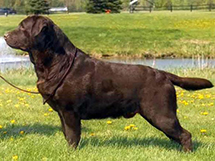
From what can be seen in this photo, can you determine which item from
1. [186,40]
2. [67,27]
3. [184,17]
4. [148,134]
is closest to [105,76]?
[148,134]

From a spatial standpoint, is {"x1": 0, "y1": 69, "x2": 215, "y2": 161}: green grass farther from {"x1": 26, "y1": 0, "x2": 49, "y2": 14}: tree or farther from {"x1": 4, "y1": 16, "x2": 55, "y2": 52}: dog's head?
{"x1": 26, "y1": 0, "x2": 49, "y2": 14}: tree

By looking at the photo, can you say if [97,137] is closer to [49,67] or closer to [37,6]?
[49,67]

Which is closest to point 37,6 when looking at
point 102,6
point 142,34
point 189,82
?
point 102,6

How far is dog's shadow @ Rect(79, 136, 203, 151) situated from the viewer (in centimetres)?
616

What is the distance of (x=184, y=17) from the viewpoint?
55625mm

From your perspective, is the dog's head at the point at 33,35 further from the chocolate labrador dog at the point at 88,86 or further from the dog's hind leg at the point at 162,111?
the dog's hind leg at the point at 162,111

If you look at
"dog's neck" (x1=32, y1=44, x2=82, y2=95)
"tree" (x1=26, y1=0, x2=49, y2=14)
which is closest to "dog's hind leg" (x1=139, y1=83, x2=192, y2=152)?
"dog's neck" (x1=32, y1=44, x2=82, y2=95)

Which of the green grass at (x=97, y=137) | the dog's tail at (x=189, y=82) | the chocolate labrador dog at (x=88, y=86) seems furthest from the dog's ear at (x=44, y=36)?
the dog's tail at (x=189, y=82)

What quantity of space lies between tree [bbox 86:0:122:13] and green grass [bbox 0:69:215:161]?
2067 inches

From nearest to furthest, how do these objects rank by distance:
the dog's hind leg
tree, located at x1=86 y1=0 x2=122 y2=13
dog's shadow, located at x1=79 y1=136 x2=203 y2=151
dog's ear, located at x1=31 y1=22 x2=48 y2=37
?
dog's ear, located at x1=31 y1=22 x2=48 y2=37
the dog's hind leg
dog's shadow, located at x1=79 y1=136 x2=203 y2=151
tree, located at x1=86 y1=0 x2=122 y2=13

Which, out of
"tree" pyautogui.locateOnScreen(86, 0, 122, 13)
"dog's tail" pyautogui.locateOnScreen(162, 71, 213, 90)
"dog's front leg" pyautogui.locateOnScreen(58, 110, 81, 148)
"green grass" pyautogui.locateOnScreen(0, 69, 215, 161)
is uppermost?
"dog's tail" pyautogui.locateOnScreen(162, 71, 213, 90)

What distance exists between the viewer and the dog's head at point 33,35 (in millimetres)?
5375

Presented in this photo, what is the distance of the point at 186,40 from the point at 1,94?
30.7 m

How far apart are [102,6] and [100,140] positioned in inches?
2236
